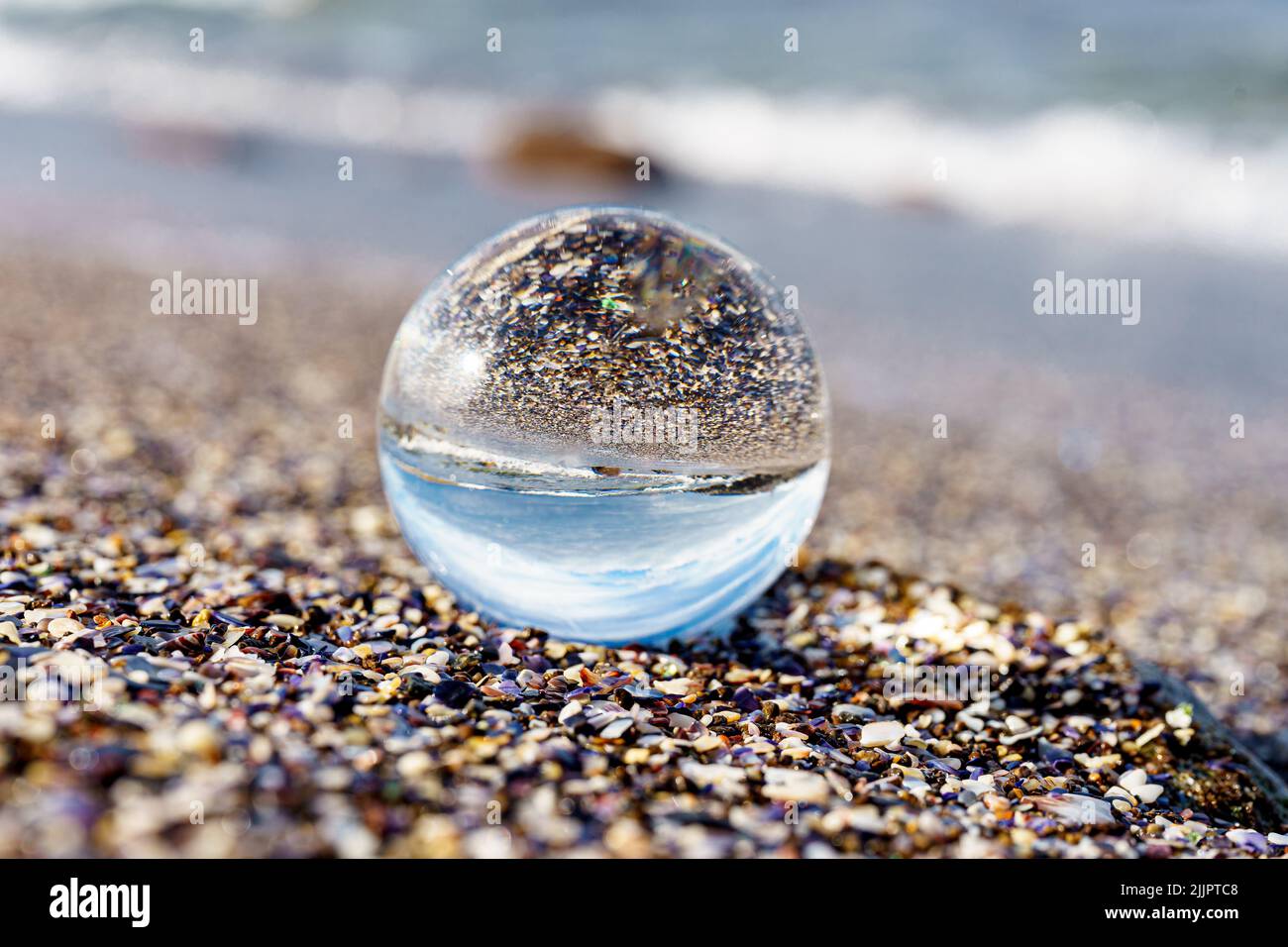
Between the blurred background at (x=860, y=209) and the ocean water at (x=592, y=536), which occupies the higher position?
the blurred background at (x=860, y=209)

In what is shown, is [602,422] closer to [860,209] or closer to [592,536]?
[592,536]

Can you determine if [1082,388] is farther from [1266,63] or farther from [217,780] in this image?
[1266,63]

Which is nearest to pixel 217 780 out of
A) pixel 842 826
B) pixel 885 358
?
pixel 842 826

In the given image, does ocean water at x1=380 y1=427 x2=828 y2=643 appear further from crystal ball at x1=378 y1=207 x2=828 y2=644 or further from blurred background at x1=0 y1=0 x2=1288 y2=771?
blurred background at x1=0 y1=0 x2=1288 y2=771

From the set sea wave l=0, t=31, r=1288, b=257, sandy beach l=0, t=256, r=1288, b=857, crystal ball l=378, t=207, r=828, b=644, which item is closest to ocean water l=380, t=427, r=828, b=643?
crystal ball l=378, t=207, r=828, b=644

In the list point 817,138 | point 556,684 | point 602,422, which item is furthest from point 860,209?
point 556,684

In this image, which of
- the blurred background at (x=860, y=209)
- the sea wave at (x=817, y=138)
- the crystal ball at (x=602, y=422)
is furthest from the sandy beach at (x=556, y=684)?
the sea wave at (x=817, y=138)

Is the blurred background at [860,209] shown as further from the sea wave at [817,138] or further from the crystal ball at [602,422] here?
the crystal ball at [602,422]
